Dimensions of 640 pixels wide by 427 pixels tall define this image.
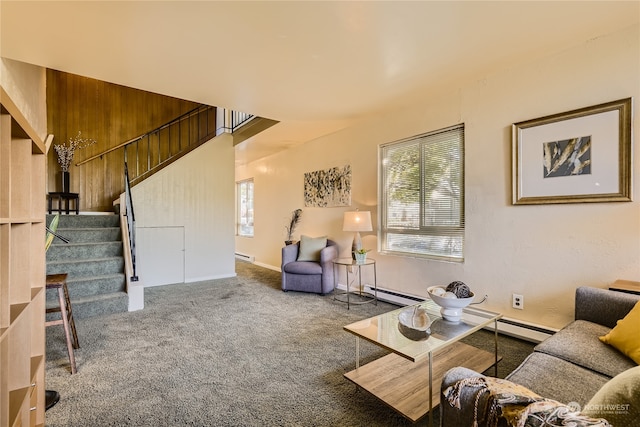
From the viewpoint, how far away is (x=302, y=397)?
1.85 meters

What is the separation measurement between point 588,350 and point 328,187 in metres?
3.69

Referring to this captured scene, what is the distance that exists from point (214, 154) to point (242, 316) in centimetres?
326

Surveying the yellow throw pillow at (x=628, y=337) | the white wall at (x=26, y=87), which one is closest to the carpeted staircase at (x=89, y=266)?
the white wall at (x=26, y=87)

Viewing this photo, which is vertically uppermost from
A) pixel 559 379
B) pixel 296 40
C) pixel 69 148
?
pixel 296 40

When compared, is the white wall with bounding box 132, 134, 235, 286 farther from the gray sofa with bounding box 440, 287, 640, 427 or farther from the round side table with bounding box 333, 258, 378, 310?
the gray sofa with bounding box 440, 287, 640, 427

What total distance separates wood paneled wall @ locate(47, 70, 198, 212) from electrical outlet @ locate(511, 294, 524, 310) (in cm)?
664

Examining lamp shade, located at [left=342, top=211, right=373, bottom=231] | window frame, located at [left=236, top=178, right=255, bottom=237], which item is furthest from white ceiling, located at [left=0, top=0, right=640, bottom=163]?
window frame, located at [left=236, top=178, right=255, bottom=237]

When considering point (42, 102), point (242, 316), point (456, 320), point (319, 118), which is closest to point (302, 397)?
point (456, 320)

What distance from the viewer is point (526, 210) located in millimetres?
2646

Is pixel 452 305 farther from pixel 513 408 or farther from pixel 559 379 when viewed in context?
pixel 513 408

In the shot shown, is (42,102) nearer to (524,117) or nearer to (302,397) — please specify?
(302,397)

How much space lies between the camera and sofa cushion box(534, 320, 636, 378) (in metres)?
1.42

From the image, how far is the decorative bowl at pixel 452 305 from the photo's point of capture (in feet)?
6.39

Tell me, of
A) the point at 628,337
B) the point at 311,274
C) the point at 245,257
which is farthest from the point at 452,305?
the point at 245,257
